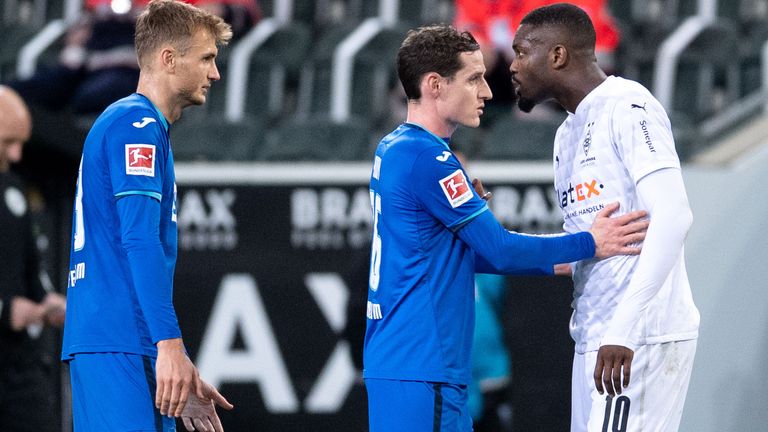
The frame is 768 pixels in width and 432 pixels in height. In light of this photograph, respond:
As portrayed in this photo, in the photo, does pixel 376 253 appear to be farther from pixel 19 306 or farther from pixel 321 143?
pixel 321 143

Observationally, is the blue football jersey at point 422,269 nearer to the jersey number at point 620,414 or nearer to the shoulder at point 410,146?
the shoulder at point 410,146

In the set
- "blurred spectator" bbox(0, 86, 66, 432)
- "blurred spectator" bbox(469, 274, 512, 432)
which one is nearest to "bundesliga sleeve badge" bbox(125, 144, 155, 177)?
"blurred spectator" bbox(0, 86, 66, 432)

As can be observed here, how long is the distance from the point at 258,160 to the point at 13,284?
2.32m

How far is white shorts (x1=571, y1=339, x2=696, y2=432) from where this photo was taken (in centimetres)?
303

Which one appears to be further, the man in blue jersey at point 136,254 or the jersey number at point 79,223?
the jersey number at point 79,223

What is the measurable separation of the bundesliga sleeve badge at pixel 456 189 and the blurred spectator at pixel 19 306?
6.85 feet

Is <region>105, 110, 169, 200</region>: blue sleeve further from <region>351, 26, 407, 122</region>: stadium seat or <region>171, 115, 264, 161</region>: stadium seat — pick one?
<region>351, 26, 407, 122</region>: stadium seat

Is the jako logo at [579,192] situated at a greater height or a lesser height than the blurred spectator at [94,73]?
lesser

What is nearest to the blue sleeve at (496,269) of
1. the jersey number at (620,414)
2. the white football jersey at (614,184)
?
the white football jersey at (614,184)

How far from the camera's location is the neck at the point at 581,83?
130 inches

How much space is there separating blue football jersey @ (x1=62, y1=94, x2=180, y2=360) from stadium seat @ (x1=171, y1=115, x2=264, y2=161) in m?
3.75

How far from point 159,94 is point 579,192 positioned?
118 centimetres

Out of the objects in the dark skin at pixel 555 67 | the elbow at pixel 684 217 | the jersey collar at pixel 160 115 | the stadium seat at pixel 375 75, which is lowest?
the elbow at pixel 684 217

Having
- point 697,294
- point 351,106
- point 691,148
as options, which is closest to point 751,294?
point 697,294
